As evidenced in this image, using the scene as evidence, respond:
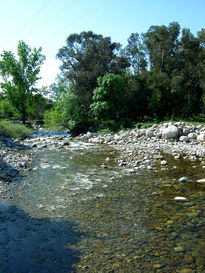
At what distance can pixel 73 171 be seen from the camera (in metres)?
10.7

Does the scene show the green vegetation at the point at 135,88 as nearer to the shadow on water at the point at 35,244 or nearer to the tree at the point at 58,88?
the tree at the point at 58,88

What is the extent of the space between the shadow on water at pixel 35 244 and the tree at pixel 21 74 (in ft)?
96.6

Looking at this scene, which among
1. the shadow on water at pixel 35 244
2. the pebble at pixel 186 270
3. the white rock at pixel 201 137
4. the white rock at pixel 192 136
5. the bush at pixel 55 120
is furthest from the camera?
the bush at pixel 55 120

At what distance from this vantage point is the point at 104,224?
5621 millimetres

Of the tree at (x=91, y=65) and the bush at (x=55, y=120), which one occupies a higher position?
the tree at (x=91, y=65)

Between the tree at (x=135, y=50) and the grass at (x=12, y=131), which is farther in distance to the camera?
the tree at (x=135, y=50)

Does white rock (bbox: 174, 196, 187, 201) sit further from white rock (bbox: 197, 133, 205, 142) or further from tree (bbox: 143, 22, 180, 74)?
tree (bbox: 143, 22, 180, 74)

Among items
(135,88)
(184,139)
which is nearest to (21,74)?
(135,88)

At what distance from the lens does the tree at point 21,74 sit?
32.2 meters

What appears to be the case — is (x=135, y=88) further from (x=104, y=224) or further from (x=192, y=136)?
(x=104, y=224)

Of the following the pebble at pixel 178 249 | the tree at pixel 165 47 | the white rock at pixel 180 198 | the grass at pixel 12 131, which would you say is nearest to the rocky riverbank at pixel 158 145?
the white rock at pixel 180 198

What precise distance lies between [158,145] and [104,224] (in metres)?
10.2

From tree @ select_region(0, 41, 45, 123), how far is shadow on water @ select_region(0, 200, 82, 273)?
29.4 m

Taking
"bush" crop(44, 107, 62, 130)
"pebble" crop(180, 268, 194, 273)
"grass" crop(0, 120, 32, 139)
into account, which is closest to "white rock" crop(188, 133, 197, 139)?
"pebble" crop(180, 268, 194, 273)
